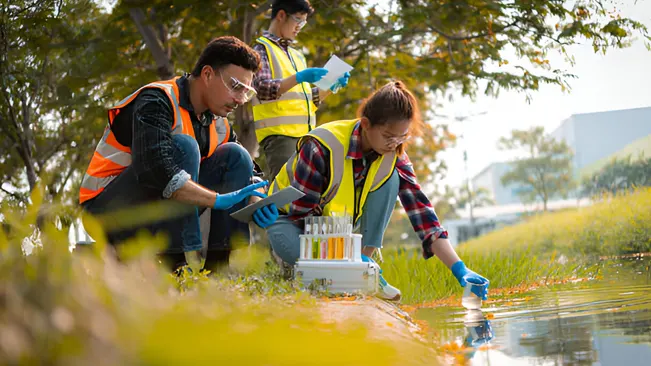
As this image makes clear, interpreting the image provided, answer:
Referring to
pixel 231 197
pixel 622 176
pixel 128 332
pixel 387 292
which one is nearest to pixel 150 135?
pixel 231 197

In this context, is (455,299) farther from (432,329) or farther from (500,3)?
(500,3)

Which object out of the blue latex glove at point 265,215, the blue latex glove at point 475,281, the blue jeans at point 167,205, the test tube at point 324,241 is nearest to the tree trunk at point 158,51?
the blue jeans at point 167,205

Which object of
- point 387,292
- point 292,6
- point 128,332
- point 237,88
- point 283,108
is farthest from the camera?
point 292,6

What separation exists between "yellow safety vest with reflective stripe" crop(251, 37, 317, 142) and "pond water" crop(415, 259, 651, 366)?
1587 millimetres

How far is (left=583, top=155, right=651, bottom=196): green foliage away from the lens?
11.7 meters

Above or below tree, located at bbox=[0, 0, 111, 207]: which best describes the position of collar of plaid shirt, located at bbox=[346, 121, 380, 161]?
below

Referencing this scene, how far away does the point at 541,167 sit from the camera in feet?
125

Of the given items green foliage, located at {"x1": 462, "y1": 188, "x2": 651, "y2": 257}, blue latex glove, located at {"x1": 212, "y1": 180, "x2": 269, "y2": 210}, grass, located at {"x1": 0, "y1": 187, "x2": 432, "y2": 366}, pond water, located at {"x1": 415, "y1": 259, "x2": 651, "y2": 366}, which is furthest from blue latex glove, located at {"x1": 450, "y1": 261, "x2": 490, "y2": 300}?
green foliage, located at {"x1": 462, "y1": 188, "x2": 651, "y2": 257}

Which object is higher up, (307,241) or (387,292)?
(307,241)

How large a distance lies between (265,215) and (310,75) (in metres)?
1.48

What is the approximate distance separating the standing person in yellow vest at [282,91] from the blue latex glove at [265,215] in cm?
131

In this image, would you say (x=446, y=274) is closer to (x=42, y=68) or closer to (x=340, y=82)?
(x=340, y=82)

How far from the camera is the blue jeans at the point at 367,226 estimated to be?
390 cm

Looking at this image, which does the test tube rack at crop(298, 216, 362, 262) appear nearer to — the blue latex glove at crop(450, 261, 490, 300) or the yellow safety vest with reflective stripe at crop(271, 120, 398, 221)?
the yellow safety vest with reflective stripe at crop(271, 120, 398, 221)
